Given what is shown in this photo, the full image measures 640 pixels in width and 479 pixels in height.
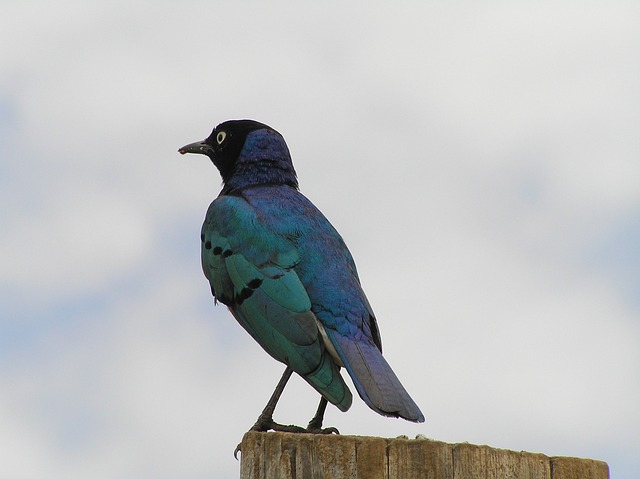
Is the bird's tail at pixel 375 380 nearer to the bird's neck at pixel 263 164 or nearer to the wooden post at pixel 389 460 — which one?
the wooden post at pixel 389 460

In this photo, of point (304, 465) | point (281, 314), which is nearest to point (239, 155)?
point (281, 314)

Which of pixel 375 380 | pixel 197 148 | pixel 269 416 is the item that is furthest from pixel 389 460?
pixel 197 148

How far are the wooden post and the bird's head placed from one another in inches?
140

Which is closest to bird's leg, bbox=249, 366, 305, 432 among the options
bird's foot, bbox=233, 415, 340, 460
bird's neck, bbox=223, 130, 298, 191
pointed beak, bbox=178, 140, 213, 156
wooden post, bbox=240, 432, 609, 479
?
bird's foot, bbox=233, 415, 340, 460

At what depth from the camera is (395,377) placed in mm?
5531

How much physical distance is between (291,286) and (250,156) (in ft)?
5.90

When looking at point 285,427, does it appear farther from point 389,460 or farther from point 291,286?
point 389,460

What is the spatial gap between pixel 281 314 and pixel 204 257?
1205mm

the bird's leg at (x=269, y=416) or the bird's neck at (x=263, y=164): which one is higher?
the bird's neck at (x=263, y=164)

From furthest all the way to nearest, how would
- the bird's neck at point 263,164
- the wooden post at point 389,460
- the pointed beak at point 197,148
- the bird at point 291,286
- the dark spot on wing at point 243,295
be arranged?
1. the pointed beak at point 197,148
2. the bird's neck at point 263,164
3. the dark spot on wing at point 243,295
4. the bird at point 291,286
5. the wooden post at point 389,460

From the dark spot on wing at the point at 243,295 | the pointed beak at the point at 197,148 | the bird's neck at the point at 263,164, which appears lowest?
the dark spot on wing at the point at 243,295

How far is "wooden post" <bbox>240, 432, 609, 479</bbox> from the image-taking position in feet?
13.7

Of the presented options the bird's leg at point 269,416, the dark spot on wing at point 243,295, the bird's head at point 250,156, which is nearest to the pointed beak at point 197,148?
the bird's head at point 250,156

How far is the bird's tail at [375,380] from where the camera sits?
521 cm
